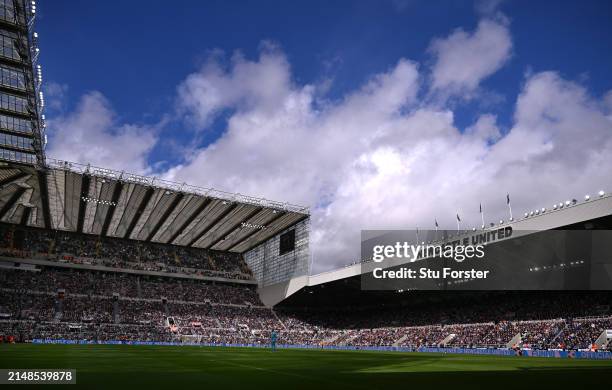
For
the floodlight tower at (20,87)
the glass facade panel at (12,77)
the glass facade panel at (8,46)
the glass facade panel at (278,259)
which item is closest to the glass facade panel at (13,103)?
the floodlight tower at (20,87)

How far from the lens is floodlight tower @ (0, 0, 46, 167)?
27203 millimetres

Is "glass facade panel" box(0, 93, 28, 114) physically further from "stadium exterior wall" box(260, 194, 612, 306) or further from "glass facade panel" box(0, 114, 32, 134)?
"stadium exterior wall" box(260, 194, 612, 306)

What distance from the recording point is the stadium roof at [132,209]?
5050cm

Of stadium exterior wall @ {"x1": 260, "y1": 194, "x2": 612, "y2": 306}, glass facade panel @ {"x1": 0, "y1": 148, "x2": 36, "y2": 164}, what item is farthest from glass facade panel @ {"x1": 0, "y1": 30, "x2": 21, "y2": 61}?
stadium exterior wall @ {"x1": 260, "y1": 194, "x2": 612, "y2": 306}

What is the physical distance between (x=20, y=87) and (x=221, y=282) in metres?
57.4

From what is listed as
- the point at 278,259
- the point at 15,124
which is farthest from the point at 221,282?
the point at 15,124

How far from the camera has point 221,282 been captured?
83812 mm

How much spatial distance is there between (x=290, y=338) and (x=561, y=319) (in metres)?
38.3

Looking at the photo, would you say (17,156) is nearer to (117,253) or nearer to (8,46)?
(8,46)

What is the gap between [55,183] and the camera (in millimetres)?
51344

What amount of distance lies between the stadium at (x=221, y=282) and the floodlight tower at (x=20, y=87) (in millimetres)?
93

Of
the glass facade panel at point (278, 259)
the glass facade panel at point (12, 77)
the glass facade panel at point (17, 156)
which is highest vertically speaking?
the glass facade panel at point (12, 77)

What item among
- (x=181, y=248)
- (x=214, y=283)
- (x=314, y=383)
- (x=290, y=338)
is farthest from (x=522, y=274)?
(x=181, y=248)

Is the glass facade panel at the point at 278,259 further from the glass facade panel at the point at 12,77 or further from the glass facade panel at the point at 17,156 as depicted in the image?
the glass facade panel at the point at 12,77
